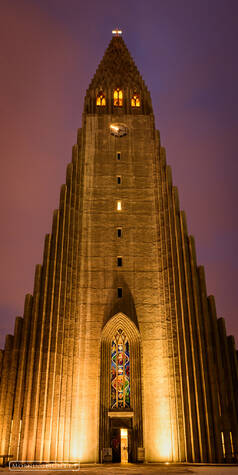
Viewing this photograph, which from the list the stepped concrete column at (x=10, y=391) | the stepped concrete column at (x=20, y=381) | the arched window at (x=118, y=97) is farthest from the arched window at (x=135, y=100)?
the stepped concrete column at (x=10, y=391)

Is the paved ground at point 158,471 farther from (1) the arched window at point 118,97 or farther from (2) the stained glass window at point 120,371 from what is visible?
(1) the arched window at point 118,97

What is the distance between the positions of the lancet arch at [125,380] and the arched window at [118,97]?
698 inches

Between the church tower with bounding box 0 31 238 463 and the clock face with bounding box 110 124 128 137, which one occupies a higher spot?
the clock face with bounding box 110 124 128 137

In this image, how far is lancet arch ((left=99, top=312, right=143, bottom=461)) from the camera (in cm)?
2169

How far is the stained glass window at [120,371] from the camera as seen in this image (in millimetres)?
22609

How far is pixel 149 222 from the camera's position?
27406 millimetres

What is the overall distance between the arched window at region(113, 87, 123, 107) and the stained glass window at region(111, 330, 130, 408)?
18610 millimetres

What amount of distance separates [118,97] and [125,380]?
880 inches

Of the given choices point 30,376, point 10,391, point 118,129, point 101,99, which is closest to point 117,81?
point 101,99

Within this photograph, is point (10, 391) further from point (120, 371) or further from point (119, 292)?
point (119, 292)

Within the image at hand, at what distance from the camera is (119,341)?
24.2m

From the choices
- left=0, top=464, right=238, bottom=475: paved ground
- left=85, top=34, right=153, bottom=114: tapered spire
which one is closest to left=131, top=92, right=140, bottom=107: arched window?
left=85, top=34, right=153, bottom=114: tapered spire

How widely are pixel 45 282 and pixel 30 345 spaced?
3.73 m

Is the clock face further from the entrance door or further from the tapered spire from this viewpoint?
the entrance door
